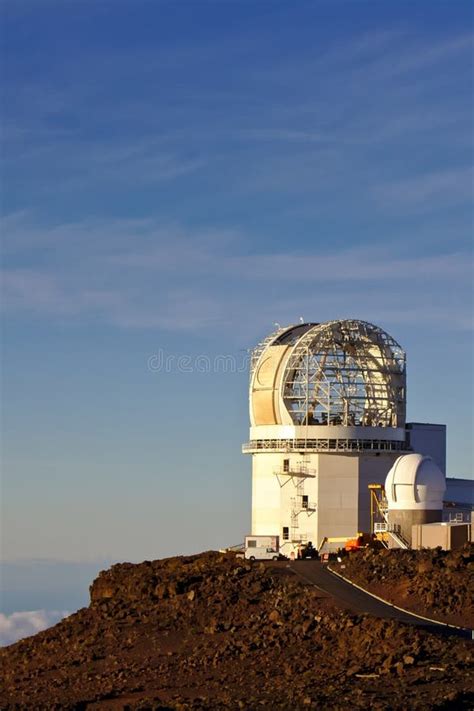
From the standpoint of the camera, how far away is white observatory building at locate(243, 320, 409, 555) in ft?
225

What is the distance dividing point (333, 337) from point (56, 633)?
29707 mm

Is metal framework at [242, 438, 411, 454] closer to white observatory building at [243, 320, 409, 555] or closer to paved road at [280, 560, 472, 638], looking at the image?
white observatory building at [243, 320, 409, 555]

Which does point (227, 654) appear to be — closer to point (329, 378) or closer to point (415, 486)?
point (415, 486)

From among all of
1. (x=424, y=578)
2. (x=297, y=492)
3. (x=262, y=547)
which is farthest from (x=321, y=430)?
(x=424, y=578)

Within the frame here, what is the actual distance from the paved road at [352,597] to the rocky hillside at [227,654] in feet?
3.31

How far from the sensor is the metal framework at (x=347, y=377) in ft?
226

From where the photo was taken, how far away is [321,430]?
224 feet

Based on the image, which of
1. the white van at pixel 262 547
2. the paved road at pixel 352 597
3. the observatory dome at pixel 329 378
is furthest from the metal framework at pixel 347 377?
the paved road at pixel 352 597

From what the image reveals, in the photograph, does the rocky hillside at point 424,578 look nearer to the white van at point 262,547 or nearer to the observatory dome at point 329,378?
the white van at point 262,547

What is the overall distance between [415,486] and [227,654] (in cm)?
2297

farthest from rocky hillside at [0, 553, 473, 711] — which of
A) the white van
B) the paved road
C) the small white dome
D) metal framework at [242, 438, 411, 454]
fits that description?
metal framework at [242, 438, 411, 454]

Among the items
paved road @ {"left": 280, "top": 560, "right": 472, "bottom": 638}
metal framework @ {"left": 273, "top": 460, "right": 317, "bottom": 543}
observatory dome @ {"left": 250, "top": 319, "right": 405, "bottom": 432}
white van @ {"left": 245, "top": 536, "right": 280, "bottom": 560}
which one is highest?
observatory dome @ {"left": 250, "top": 319, "right": 405, "bottom": 432}

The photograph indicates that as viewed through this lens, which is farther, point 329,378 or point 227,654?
point 329,378

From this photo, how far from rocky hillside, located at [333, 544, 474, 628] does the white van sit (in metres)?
8.70
